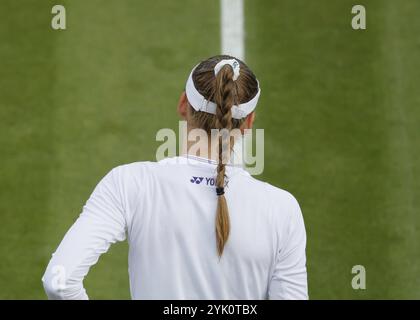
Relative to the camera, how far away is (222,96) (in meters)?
1.77

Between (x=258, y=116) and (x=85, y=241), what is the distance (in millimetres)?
3434

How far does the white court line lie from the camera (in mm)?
5105

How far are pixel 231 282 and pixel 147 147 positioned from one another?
10.6 ft

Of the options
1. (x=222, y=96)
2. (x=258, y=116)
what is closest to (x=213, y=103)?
(x=222, y=96)

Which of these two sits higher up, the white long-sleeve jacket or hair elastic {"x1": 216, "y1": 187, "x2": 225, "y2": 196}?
hair elastic {"x1": 216, "y1": 187, "x2": 225, "y2": 196}

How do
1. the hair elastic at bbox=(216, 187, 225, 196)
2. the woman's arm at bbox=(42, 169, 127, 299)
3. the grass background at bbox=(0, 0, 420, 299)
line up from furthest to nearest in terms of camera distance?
1. the grass background at bbox=(0, 0, 420, 299)
2. the hair elastic at bbox=(216, 187, 225, 196)
3. the woman's arm at bbox=(42, 169, 127, 299)

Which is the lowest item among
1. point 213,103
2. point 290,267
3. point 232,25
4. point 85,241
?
point 290,267

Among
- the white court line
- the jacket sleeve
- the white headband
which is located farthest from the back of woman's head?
the white court line

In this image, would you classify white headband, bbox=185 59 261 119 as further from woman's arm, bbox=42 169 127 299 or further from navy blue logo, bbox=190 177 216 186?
woman's arm, bbox=42 169 127 299

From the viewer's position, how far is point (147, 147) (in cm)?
491

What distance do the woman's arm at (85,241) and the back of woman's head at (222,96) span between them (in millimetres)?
239

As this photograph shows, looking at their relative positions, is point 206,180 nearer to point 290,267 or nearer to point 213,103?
point 213,103

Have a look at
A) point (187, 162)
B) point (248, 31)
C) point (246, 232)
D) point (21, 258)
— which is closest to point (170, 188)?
point (187, 162)

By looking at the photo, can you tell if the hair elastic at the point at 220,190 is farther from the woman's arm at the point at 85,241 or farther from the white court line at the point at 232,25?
the white court line at the point at 232,25
